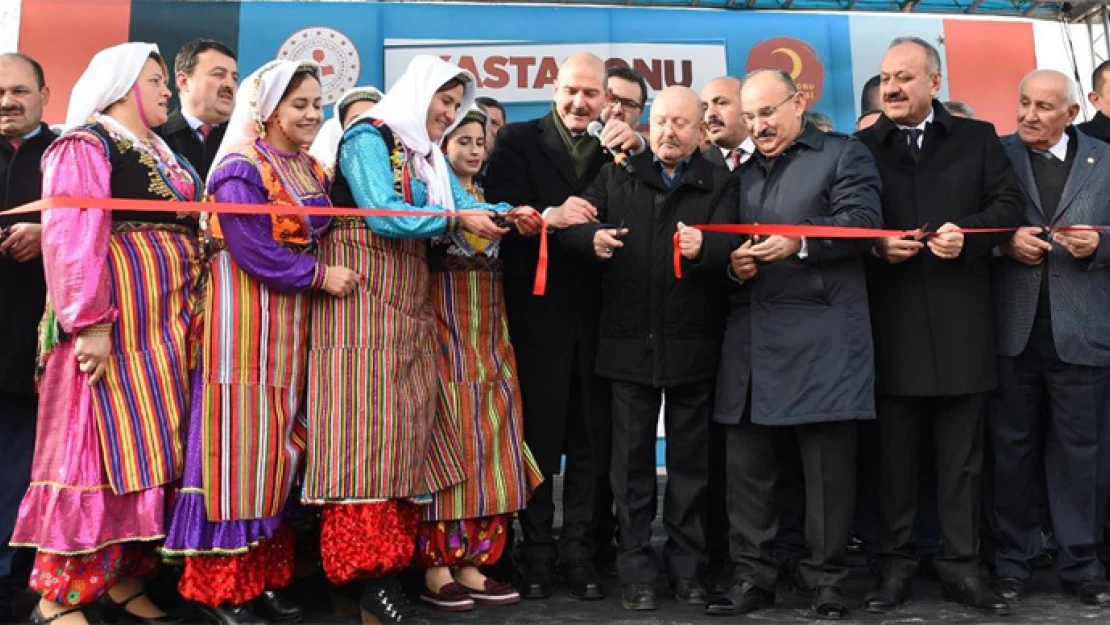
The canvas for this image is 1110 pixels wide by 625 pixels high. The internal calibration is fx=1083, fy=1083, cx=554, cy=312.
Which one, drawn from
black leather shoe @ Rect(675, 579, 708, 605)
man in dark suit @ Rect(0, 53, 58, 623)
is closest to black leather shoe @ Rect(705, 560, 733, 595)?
black leather shoe @ Rect(675, 579, 708, 605)

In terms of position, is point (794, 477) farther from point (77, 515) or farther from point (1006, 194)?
point (77, 515)

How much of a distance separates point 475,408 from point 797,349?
124 cm

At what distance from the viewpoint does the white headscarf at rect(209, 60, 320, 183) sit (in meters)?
3.74

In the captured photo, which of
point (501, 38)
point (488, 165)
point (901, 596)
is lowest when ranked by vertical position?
point (901, 596)

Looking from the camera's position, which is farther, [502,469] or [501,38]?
[501,38]

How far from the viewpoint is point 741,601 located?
3926 mm

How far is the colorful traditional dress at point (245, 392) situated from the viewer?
11.7ft

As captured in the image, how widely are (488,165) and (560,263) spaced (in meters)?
0.57

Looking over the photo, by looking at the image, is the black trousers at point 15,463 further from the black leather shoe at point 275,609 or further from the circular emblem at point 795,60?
the circular emblem at point 795,60

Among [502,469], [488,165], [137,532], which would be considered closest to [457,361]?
[502,469]

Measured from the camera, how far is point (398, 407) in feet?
12.2

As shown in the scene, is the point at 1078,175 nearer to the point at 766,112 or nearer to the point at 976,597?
the point at 766,112

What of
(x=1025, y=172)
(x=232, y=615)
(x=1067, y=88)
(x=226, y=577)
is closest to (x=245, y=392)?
(x=226, y=577)

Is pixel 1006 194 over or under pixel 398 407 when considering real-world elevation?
over
